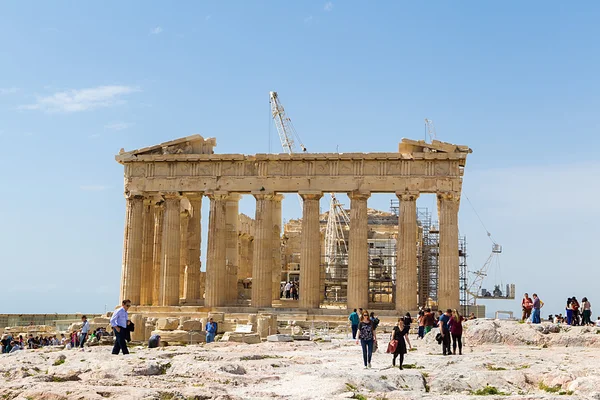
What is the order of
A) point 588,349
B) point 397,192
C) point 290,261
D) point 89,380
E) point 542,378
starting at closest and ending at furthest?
point 89,380 → point 542,378 → point 588,349 → point 397,192 → point 290,261

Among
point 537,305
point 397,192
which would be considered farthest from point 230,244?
point 537,305

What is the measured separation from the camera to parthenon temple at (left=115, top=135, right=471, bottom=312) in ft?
147

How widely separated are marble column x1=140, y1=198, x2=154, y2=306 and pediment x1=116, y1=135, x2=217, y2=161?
2712mm

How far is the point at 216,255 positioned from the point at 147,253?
16.5ft

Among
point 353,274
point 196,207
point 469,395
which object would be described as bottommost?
point 469,395

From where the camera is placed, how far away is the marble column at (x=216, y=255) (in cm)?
4666

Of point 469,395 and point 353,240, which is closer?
point 469,395

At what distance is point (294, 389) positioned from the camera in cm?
1620

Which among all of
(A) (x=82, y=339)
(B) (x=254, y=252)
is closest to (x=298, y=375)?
(A) (x=82, y=339)

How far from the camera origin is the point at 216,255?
46.7 m

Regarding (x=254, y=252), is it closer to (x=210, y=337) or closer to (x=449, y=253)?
(x=449, y=253)

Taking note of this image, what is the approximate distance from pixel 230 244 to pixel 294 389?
33.7 meters

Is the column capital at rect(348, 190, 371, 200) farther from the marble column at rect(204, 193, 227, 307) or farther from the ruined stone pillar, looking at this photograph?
the marble column at rect(204, 193, 227, 307)

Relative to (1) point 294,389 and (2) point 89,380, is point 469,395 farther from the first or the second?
(2) point 89,380
